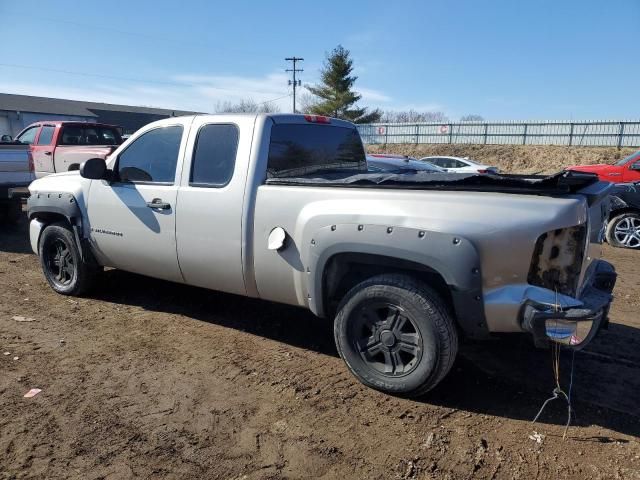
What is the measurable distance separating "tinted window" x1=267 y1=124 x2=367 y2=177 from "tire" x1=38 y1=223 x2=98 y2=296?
2.52 m

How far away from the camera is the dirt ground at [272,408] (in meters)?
2.75

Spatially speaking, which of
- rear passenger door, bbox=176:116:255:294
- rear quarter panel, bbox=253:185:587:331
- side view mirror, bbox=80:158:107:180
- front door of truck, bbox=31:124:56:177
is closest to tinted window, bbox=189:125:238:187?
rear passenger door, bbox=176:116:255:294

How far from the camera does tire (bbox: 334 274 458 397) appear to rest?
10.4ft

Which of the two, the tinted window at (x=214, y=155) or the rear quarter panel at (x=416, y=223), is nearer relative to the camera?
the rear quarter panel at (x=416, y=223)

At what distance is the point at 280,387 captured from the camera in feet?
11.9

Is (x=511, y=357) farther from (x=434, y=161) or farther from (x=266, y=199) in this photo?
(x=434, y=161)

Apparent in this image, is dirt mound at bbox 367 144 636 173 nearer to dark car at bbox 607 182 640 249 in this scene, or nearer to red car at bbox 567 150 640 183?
red car at bbox 567 150 640 183

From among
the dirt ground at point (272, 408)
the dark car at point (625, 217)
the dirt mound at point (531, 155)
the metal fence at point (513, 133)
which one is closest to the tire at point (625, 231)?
the dark car at point (625, 217)

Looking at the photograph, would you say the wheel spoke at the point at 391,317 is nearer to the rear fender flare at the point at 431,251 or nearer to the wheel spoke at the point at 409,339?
the wheel spoke at the point at 409,339

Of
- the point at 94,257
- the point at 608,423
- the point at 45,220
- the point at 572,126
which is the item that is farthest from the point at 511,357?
the point at 572,126

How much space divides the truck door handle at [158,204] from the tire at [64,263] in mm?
1283

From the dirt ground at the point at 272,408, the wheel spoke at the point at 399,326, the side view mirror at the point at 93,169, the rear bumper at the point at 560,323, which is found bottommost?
the dirt ground at the point at 272,408

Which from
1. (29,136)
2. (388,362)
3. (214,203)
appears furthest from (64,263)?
(29,136)

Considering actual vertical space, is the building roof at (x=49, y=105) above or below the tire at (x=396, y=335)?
above
